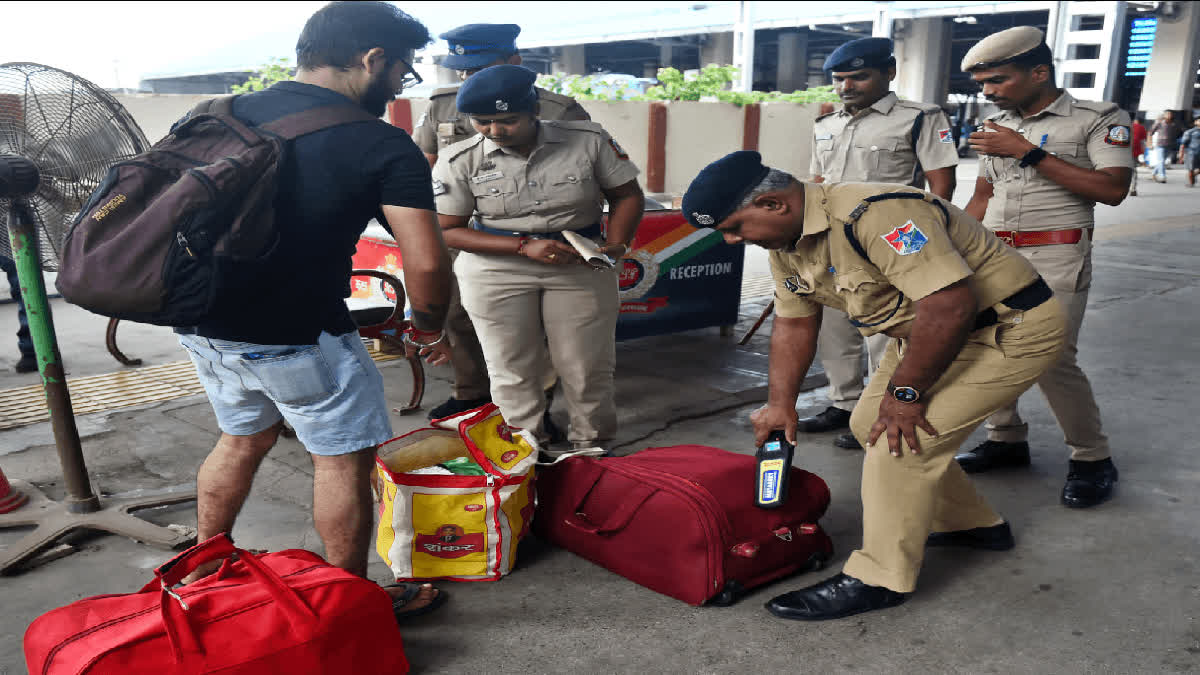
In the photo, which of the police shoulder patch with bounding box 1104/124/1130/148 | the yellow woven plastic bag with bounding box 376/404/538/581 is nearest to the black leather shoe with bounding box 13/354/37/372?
the yellow woven plastic bag with bounding box 376/404/538/581

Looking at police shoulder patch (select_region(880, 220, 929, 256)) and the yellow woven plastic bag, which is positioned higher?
police shoulder patch (select_region(880, 220, 929, 256))

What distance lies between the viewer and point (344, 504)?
2.26 metres

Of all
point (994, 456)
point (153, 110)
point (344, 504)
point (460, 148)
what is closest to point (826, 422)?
Answer: point (994, 456)

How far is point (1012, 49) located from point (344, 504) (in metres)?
2.60

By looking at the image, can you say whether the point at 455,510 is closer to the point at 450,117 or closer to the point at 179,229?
the point at 179,229

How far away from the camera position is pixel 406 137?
81.1 inches

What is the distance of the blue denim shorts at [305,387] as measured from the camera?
2.12 metres

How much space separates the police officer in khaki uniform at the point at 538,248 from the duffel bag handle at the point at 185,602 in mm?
1507

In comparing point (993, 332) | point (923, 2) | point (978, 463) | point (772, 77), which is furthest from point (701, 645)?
point (772, 77)

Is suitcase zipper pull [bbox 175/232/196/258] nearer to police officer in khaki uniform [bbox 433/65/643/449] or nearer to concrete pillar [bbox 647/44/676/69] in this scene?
police officer in khaki uniform [bbox 433/65/643/449]

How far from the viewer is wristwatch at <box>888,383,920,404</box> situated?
228 centimetres

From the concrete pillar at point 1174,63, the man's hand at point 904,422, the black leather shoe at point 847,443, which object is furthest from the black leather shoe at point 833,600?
the concrete pillar at point 1174,63

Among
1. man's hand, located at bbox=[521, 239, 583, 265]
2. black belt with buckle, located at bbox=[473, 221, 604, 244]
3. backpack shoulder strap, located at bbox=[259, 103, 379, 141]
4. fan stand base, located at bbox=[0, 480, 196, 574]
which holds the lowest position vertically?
→ fan stand base, located at bbox=[0, 480, 196, 574]

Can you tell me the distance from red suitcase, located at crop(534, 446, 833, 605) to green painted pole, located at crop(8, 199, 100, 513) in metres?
1.52
